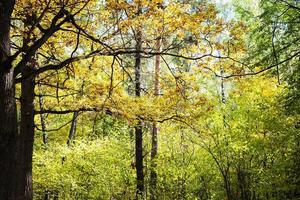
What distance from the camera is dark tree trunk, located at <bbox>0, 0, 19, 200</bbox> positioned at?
3268 millimetres

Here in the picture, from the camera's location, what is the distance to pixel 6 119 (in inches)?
131

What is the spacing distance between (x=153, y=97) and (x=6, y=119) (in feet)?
15.1

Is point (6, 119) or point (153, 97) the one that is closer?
point (6, 119)

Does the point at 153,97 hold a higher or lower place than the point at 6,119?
higher

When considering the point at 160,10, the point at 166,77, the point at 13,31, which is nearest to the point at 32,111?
the point at 13,31

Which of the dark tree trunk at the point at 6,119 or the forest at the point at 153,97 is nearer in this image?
the dark tree trunk at the point at 6,119

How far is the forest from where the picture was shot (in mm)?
4160

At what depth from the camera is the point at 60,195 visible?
14586mm

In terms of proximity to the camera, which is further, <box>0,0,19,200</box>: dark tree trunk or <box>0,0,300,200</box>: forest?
<box>0,0,300,200</box>: forest

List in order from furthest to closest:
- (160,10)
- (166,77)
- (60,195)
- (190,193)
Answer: (60,195) < (190,193) < (166,77) < (160,10)

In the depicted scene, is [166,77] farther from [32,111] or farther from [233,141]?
[233,141]

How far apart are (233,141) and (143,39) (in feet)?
19.0

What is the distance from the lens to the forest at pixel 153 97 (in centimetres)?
416

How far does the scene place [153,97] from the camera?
25.3 ft
